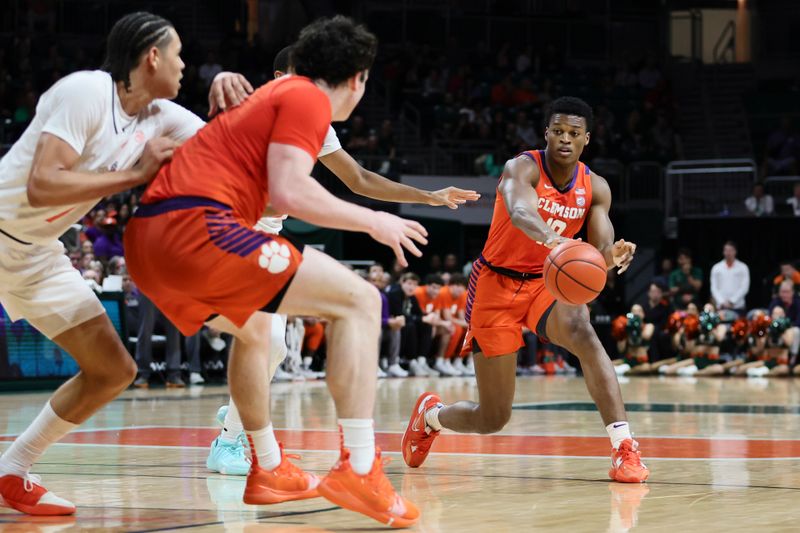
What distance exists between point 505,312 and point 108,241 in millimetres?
10169

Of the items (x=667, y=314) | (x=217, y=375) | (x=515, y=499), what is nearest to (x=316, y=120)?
(x=515, y=499)

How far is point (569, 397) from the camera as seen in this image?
43.6 feet

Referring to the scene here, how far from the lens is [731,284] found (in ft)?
69.2

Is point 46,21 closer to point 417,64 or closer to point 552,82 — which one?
point 417,64

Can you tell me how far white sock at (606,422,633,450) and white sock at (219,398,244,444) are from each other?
190 centimetres

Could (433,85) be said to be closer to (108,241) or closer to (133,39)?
(108,241)

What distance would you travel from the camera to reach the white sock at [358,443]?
177 inches

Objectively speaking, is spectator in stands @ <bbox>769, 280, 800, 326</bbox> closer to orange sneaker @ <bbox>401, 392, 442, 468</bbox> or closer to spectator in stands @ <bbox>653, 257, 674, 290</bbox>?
spectator in stands @ <bbox>653, 257, 674, 290</bbox>

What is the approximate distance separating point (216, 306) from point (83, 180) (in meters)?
0.68

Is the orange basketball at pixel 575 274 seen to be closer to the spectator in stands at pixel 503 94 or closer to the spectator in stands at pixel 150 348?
the spectator in stands at pixel 150 348

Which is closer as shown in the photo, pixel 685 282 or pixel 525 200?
pixel 525 200

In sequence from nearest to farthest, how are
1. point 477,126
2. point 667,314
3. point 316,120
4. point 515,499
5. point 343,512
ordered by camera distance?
point 316,120 → point 343,512 → point 515,499 → point 667,314 → point 477,126

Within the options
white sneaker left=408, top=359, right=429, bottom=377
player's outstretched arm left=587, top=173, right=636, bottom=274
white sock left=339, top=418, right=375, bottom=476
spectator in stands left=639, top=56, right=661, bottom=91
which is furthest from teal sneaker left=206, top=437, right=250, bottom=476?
spectator in stands left=639, top=56, right=661, bottom=91

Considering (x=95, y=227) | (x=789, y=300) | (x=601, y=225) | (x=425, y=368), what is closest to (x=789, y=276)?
(x=789, y=300)
